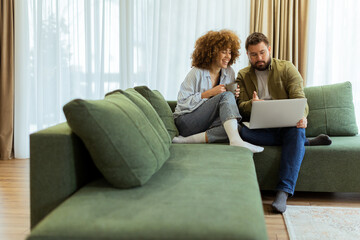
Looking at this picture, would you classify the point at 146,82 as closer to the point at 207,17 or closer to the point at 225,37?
the point at 207,17

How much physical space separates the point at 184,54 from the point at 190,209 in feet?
10.1

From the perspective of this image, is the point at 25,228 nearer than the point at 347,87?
Yes

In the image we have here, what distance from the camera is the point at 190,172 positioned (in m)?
1.74

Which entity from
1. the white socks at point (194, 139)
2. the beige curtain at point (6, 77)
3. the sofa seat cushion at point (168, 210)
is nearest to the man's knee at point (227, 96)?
the white socks at point (194, 139)

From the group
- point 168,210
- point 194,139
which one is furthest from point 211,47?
point 168,210

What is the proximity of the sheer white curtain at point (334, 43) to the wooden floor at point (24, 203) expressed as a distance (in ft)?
5.11

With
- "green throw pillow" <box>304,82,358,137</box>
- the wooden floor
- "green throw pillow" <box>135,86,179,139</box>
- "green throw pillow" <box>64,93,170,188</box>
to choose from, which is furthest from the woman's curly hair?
"green throw pillow" <box>64,93,170,188</box>

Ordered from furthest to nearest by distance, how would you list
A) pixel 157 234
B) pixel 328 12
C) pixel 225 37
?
pixel 328 12 → pixel 225 37 → pixel 157 234

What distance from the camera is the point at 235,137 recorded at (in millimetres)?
2543

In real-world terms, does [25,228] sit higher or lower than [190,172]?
lower

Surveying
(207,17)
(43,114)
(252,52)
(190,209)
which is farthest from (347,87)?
(43,114)

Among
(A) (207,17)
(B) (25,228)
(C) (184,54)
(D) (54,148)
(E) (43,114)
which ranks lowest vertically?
(B) (25,228)

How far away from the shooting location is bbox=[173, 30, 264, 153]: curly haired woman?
262 cm

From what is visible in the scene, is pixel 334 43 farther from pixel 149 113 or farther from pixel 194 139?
pixel 149 113
